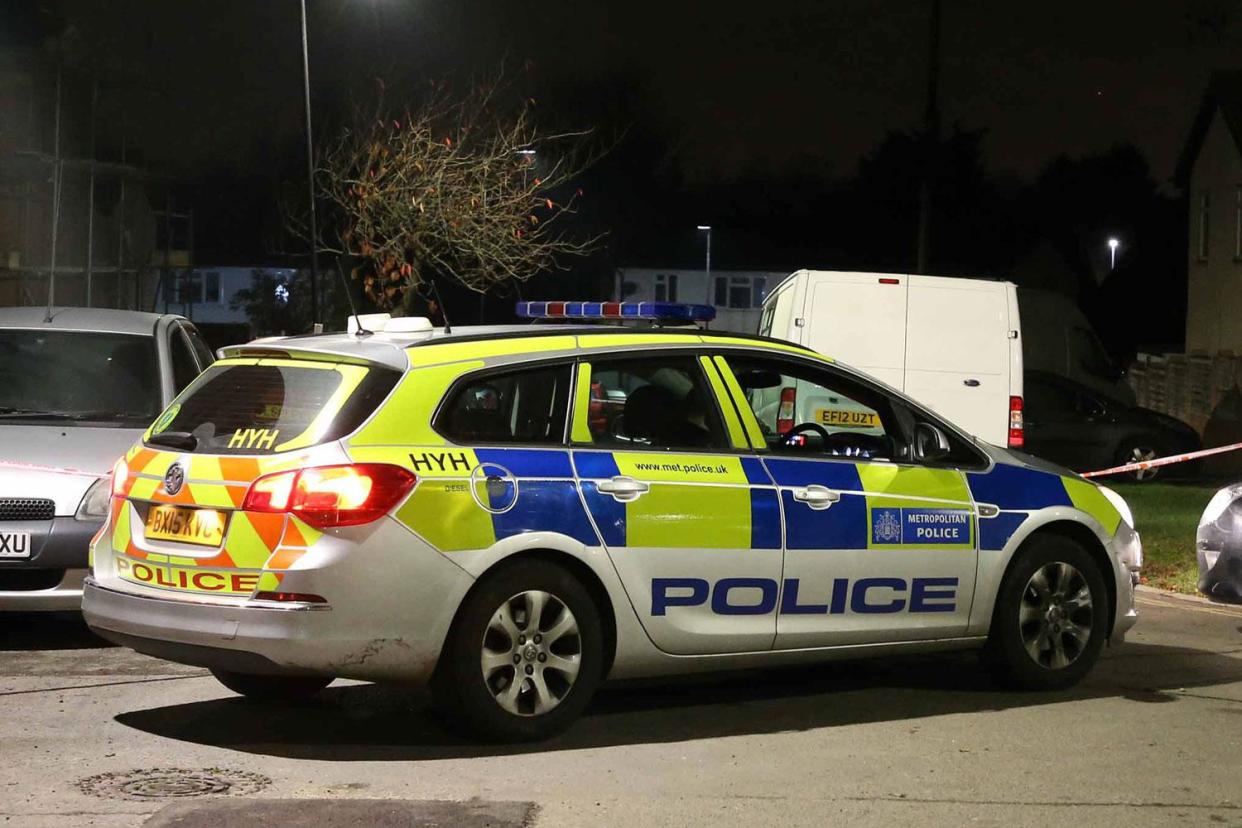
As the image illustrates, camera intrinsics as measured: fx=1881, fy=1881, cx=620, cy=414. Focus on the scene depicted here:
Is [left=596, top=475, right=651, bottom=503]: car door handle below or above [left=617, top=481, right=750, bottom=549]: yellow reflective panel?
above

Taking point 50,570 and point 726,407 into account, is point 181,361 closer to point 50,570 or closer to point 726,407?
point 50,570

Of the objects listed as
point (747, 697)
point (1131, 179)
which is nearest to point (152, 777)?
point (747, 697)

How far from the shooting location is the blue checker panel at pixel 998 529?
319 inches

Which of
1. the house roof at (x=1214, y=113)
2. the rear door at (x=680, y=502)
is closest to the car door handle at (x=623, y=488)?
the rear door at (x=680, y=502)

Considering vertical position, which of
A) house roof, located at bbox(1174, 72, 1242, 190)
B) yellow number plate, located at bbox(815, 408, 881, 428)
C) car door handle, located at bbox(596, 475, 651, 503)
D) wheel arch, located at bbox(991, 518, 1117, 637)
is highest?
house roof, located at bbox(1174, 72, 1242, 190)

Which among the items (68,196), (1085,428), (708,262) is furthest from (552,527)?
(708,262)

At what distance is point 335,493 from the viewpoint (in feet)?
21.5

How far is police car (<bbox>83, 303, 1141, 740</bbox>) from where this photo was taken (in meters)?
6.61

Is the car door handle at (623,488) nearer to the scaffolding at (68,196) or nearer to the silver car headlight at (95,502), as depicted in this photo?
the silver car headlight at (95,502)

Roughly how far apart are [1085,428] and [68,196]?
2922 cm

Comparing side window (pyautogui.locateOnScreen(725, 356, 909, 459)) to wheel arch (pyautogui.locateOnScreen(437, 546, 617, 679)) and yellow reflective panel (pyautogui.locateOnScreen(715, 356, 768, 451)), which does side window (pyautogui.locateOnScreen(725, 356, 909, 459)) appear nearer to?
yellow reflective panel (pyautogui.locateOnScreen(715, 356, 768, 451))

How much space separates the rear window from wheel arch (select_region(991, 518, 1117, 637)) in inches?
118

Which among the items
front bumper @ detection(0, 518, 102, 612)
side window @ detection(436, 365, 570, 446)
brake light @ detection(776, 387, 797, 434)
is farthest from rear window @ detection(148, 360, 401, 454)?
brake light @ detection(776, 387, 797, 434)

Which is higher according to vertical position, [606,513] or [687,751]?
[606,513]
